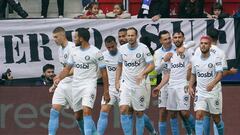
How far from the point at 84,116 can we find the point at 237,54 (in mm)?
4901

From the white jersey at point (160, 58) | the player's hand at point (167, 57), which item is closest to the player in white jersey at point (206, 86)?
the player's hand at point (167, 57)

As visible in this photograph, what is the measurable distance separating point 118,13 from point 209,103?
447 cm

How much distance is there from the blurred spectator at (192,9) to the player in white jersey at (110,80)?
2876 mm

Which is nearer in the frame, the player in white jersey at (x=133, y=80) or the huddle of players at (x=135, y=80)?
the huddle of players at (x=135, y=80)

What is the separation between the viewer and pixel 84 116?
16.1 metres

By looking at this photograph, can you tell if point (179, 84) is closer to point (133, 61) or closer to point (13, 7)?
point (133, 61)

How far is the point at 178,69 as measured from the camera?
1766 cm

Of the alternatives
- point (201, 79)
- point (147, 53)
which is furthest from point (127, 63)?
point (201, 79)

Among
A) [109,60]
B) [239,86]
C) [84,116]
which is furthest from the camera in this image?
[239,86]

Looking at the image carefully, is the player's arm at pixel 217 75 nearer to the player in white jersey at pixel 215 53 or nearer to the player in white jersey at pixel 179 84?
the player in white jersey at pixel 215 53

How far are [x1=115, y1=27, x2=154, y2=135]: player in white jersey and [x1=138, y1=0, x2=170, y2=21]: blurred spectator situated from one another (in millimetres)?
3174

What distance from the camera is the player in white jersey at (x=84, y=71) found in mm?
16156

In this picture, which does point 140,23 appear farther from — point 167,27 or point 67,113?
point 67,113

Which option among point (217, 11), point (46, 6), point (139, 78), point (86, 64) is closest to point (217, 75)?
point (139, 78)
